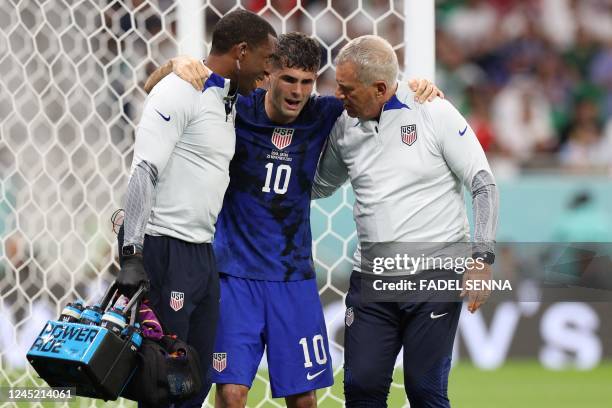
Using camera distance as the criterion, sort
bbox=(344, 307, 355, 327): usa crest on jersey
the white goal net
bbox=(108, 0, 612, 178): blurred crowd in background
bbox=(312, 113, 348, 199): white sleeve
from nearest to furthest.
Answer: bbox=(344, 307, 355, 327): usa crest on jersey, bbox=(312, 113, 348, 199): white sleeve, the white goal net, bbox=(108, 0, 612, 178): blurred crowd in background

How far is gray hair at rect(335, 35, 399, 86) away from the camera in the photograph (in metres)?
4.30

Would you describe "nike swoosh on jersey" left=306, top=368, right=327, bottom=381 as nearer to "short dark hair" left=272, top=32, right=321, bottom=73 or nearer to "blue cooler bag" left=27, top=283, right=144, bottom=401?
"blue cooler bag" left=27, top=283, right=144, bottom=401

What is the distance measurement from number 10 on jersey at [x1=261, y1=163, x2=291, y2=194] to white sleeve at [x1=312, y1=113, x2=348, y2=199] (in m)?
0.19

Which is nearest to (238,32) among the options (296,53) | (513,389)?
(296,53)

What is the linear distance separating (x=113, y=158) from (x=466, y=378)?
265cm

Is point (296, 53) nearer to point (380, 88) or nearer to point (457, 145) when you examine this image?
point (380, 88)

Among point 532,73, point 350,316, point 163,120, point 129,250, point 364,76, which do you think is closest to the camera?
point 129,250

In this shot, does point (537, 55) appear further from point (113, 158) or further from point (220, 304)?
point (220, 304)

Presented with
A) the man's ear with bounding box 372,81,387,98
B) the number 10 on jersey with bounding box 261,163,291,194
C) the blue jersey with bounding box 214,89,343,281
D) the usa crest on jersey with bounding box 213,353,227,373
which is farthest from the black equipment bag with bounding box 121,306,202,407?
the man's ear with bounding box 372,81,387,98

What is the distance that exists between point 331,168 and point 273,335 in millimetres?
686

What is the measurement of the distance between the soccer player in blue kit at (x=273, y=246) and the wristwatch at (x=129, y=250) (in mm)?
686

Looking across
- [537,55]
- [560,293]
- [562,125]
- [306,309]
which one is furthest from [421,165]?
[537,55]

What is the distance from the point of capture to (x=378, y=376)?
432 cm

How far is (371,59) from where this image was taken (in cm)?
432
